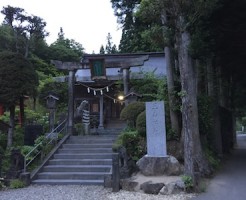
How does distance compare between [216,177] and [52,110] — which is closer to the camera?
[216,177]

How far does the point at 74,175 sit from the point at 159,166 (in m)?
3.24

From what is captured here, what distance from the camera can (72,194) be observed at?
940cm

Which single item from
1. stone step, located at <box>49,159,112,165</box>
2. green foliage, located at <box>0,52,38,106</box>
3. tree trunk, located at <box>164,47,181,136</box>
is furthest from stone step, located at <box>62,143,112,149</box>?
green foliage, located at <box>0,52,38,106</box>

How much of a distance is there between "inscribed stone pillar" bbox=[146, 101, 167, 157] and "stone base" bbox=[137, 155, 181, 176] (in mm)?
201

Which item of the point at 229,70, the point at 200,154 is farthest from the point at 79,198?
the point at 229,70

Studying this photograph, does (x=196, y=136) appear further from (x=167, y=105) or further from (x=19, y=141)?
(x=19, y=141)

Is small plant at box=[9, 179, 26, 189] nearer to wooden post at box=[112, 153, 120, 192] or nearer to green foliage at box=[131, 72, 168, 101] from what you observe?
wooden post at box=[112, 153, 120, 192]

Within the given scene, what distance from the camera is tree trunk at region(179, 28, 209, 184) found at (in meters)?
9.69

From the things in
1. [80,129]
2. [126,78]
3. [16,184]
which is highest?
[126,78]

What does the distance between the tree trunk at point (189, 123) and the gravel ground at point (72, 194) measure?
1266mm

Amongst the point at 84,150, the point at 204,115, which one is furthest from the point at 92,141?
the point at 204,115

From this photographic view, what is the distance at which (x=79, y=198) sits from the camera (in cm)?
886

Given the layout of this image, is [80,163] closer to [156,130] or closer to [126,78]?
[156,130]

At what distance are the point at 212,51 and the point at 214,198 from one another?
8.00 meters
